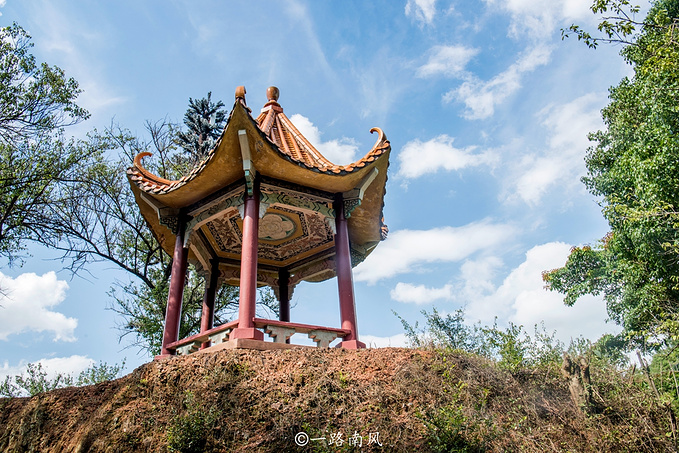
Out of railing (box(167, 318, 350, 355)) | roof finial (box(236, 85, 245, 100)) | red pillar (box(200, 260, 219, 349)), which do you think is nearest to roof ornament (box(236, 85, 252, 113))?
roof finial (box(236, 85, 245, 100))

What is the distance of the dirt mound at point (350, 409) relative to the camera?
211 inches

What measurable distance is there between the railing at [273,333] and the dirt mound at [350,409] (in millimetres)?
834

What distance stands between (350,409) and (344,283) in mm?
3345

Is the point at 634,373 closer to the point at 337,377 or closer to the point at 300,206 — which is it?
the point at 337,377

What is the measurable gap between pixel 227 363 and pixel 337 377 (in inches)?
59.8

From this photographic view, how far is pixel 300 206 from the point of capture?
9039 millimetres

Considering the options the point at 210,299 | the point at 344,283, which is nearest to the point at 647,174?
the point at 344,283

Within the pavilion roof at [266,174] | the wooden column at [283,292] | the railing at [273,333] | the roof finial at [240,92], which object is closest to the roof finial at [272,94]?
the pavilion roof at [266,174]

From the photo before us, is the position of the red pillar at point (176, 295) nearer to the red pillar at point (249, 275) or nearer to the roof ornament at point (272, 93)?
the red pillar at point (249, 275)

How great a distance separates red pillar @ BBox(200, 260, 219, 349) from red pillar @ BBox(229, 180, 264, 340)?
3237 millimetres

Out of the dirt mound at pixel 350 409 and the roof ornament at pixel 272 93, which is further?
the roof ornament at pixel 272 93

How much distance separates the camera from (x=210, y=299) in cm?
Result: 1112

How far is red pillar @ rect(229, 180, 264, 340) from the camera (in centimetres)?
714

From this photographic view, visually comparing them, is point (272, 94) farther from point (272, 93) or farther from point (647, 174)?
point (647, 174)
